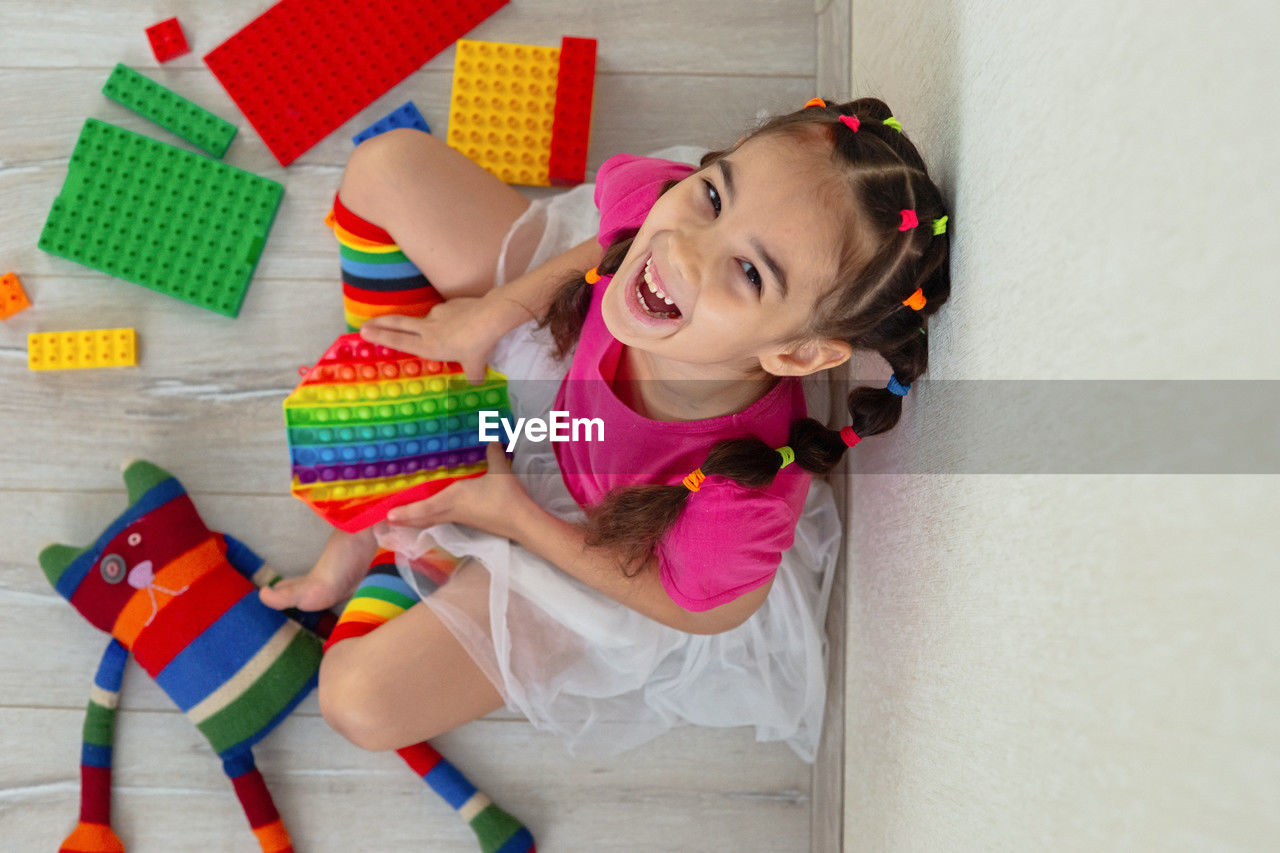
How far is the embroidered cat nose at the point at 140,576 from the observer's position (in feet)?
3.16

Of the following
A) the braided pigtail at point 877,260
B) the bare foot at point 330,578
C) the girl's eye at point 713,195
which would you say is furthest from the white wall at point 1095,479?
the bare foot at point 330,578

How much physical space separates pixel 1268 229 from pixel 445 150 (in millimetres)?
831

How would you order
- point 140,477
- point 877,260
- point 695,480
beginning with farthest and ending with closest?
point 140,477 < point 695,480 < point 877,260

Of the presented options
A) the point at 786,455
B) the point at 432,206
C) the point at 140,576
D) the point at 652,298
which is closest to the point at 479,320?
the point at 432,206

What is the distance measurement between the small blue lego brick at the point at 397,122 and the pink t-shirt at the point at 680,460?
0.31 m

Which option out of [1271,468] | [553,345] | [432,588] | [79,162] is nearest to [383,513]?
[432,588]

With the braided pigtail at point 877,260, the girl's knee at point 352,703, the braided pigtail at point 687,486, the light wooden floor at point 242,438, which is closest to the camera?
the braided pigtail at point 877,260

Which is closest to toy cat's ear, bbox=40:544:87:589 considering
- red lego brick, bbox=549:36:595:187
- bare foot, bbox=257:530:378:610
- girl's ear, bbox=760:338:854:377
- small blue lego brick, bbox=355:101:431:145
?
bare foot, bbox=257:530:378:610

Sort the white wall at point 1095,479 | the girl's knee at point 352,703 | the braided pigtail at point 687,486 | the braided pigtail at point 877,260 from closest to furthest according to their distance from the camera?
the white wall at point 1095,479 < the braided pigtail at point 877,260 < the braided pigtail at point 687,486 < the girl's knee at point 352,703

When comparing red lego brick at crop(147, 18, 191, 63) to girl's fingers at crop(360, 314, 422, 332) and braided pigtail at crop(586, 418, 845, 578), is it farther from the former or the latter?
braided pigtail at crop(586, 418, 845, 578)

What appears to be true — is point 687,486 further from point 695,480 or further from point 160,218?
point 160,218

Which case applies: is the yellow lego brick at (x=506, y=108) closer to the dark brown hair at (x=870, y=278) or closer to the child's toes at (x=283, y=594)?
the dark brown hair at (x=870, y=278)

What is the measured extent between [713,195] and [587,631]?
0.46 metres

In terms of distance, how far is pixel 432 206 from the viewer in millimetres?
954
